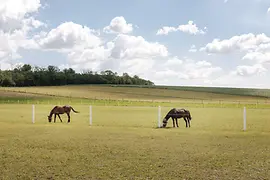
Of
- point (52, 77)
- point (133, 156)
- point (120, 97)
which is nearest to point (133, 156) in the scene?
point (133, 156)

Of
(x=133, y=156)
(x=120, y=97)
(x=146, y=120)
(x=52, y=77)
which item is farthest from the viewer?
(x=52, y=77)

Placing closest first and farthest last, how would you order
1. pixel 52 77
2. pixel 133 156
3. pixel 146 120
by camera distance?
pixel 133 156, pixel 146 120, pixel 52 77

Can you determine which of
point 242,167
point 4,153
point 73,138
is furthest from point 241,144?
point 4,153

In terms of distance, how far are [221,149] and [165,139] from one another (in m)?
3.64

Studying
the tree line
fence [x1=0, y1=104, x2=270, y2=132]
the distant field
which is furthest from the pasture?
the tree line

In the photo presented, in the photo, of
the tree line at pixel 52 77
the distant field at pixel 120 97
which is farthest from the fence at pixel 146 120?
the tree line at pixel 52 77

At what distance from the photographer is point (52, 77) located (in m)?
134

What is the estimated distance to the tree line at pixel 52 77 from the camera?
13050 centimetres

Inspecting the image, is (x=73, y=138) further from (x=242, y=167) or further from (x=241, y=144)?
(x=242, y=167)

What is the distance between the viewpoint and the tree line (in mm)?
130500

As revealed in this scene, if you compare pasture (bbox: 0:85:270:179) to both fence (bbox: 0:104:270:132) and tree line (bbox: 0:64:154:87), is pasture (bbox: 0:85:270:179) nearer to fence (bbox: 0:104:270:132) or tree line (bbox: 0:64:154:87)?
fence (bbox: 0:104:270:132)

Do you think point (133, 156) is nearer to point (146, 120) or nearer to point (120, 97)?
point (146, 120)

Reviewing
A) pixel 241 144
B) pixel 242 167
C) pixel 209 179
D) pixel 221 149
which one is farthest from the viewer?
pixel 241 144

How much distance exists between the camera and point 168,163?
40.9 feet
